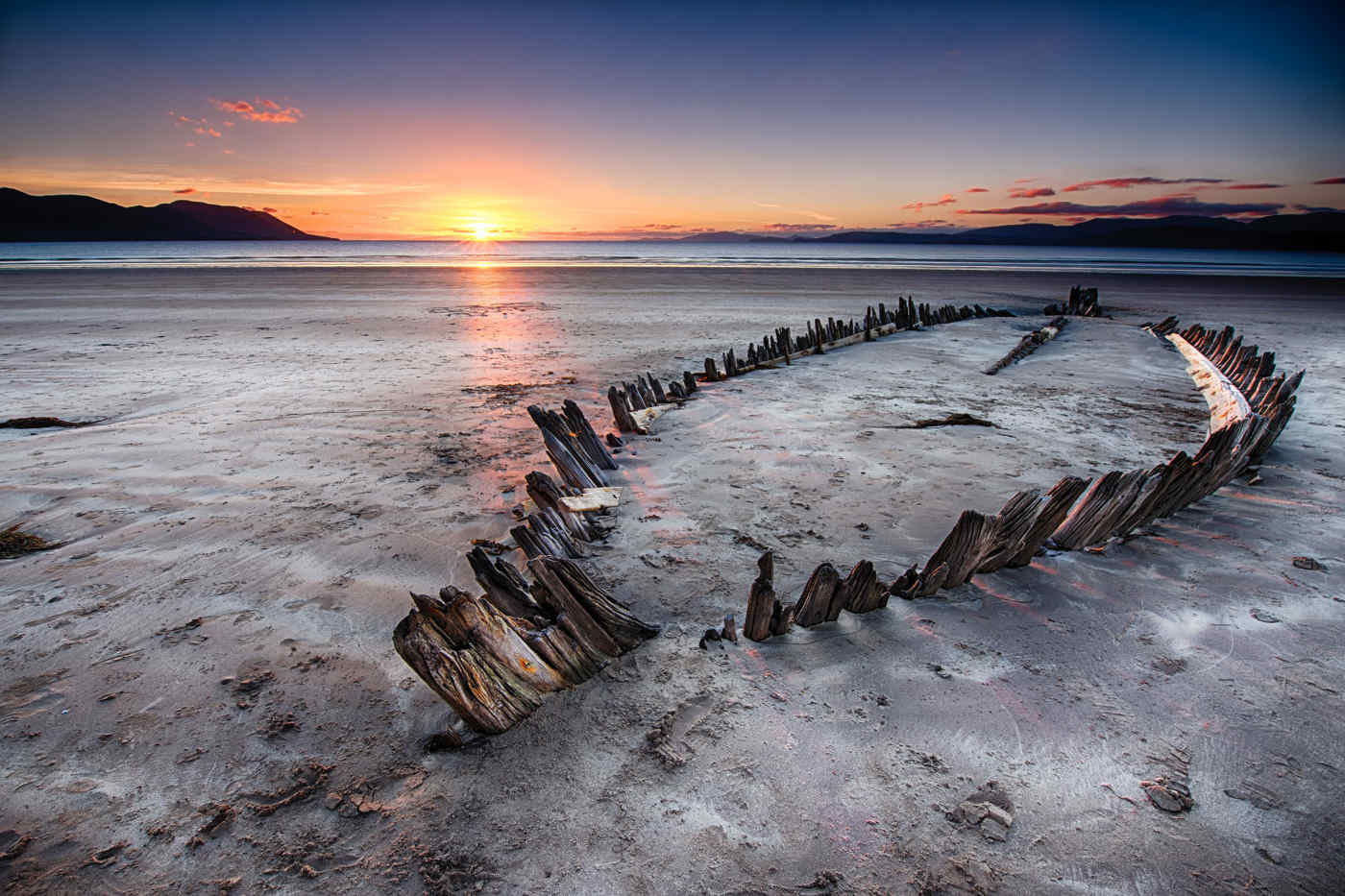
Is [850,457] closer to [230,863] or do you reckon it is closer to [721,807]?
[721,807]

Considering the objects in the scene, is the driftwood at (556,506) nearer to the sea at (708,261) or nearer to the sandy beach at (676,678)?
the sandy beach at (676,678)

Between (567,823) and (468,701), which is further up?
(468,701)

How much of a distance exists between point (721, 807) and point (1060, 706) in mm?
1331

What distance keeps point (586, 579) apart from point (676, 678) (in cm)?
51

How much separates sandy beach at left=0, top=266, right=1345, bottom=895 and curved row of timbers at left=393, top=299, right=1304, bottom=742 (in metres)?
0.11

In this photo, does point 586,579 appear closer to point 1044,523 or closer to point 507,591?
point 507,591

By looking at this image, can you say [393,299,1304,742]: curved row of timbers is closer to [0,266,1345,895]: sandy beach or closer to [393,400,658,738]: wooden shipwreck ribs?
[393,400,658,738]: wooden shipwreck ribs

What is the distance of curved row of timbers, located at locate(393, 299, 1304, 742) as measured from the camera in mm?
1914

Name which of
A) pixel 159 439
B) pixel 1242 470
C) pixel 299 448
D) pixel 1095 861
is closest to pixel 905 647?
pixel 1095 861

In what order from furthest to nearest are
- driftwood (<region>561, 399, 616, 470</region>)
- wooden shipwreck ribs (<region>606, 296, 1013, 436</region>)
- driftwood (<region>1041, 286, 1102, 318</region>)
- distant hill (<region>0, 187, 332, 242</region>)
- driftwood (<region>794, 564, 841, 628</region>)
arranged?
distant hill (<region>0, 187, 332, 242</region>)
driftwood (<region>1041, 286, 1102, 318</region>)
wooden shipwreck ribs (<region>606, 296, 1013, 436</region>)
driftwood (<region>561, 399, 616, 470</region>)
driftwood (<region>794, 564, 841, 628</region>)

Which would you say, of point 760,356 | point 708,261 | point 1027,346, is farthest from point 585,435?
point 708,261

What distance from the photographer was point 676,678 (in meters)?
2.30

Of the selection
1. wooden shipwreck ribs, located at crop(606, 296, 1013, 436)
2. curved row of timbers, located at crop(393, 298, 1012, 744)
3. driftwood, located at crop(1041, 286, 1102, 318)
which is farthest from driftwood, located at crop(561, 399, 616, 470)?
driftwood, located at crop(1041, 286, 1102, 318)

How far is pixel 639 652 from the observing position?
2445 millimetres
